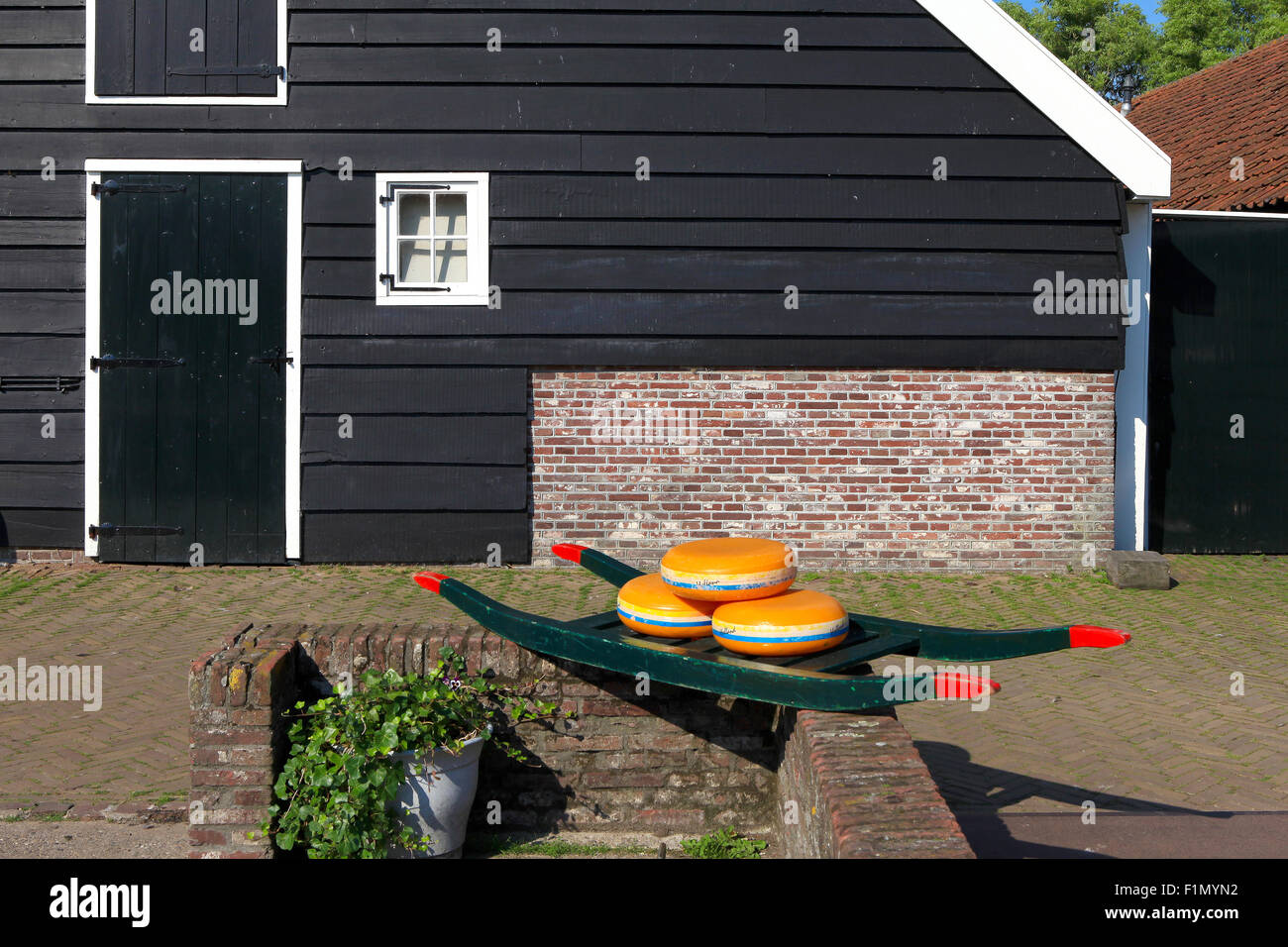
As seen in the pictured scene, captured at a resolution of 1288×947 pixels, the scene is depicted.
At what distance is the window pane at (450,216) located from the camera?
9.65 meters

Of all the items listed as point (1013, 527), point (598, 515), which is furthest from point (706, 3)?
point (1013, 527)

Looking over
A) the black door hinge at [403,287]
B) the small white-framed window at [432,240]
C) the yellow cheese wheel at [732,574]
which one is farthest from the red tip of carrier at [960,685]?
the black door hinge at [403,287]

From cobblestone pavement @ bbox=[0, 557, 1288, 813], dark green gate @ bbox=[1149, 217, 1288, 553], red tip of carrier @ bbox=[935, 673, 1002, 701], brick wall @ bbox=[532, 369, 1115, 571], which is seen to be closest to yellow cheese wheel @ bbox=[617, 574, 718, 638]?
red tip of carrier @ bbox=[935, 673, 1002, 701]

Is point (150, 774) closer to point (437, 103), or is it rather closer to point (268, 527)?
point (268, 527)

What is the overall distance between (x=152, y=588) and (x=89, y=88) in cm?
389

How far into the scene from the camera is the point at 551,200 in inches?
376

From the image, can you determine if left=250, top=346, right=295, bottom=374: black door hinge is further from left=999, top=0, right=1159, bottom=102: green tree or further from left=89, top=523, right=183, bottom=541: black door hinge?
left=999, top=0, right=1159, bottom=102: green tree

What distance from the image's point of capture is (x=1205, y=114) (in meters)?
14.6

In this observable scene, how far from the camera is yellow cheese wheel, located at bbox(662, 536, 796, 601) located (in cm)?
434

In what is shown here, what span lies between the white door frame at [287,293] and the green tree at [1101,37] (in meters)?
23.7

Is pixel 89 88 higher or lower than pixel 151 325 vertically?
higher

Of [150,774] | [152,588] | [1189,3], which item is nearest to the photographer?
[150,774]

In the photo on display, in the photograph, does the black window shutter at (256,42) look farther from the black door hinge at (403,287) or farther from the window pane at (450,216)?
the black door hinge at (403,287)

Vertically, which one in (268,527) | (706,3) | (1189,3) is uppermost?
(1189,3)
